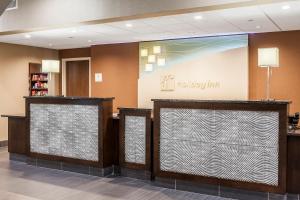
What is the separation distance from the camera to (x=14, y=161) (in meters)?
6.66

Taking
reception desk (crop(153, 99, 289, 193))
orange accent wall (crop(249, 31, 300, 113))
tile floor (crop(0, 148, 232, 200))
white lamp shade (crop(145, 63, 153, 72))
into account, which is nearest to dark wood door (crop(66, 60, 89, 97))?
white lamp shade (crop(145, 63, 153, 72))

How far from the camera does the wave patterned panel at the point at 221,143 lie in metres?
4.20

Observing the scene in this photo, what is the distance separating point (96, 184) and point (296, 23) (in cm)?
430

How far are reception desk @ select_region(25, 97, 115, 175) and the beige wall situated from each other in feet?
8.54

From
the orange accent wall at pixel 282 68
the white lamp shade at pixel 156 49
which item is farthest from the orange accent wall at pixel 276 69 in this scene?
the white lamp shade at pixel 156 49

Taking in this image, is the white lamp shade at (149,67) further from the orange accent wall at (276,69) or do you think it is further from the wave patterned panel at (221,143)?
the wave patterned panel at (221,143)

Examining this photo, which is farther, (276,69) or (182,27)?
(276,69)

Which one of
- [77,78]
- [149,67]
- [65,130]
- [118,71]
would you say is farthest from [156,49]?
[65,130]

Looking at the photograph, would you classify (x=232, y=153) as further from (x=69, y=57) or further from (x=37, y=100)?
(x=69, y=57)

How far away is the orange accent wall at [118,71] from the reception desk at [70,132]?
2653 millimetres

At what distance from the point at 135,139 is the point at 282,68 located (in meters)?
3.47

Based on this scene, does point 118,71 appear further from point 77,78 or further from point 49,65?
point 49,65

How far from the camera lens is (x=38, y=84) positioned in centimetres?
928

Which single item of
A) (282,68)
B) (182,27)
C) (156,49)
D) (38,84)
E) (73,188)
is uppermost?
(182,27)
